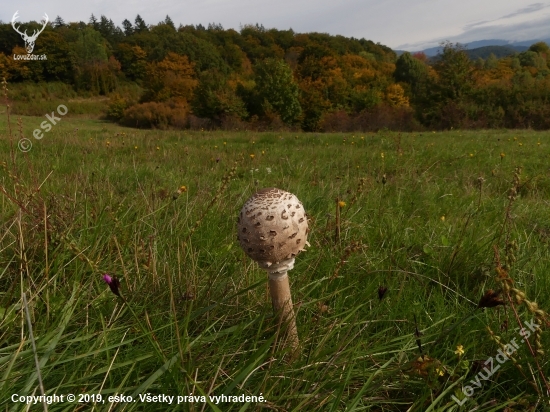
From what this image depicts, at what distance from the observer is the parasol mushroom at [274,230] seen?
51.6 inches

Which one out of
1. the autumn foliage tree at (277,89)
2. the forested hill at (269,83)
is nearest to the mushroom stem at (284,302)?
the forested hill at (269,83)

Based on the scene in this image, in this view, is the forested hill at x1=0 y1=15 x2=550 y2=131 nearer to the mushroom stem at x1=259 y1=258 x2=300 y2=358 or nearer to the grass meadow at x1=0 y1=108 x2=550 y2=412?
the grass meadow at x1=0 y1=108 x2=550 y2=412

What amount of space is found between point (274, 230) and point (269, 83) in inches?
1605

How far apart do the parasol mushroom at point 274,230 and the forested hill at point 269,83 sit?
24359 millimetres

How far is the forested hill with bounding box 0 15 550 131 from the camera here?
31.6 m

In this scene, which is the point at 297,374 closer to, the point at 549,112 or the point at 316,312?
the point at 316,312

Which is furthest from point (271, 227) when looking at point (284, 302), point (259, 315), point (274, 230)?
point (259, 315)

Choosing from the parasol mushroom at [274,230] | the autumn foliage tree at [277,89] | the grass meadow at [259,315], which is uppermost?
the autumn foliage tree at [277,89]

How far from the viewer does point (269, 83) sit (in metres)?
39.8

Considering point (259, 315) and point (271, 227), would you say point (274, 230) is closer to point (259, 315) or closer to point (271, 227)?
point (271, 227)

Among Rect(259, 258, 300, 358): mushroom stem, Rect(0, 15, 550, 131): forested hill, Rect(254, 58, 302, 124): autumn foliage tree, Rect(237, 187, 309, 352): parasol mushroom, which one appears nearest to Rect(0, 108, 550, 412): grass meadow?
Rect(259, 258, 300, 358): mushroom stem

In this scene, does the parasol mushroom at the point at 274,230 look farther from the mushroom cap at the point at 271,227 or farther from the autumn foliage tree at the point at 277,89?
the autumn foliage tree at the point at 277,89

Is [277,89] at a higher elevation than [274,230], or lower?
higher

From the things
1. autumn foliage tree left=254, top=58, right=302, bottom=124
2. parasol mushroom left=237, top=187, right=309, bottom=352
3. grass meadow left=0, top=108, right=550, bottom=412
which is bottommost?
grass meadow left=0, top=108, right=550, bottom=412
